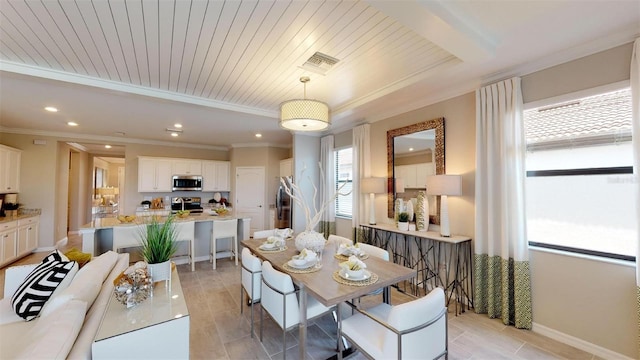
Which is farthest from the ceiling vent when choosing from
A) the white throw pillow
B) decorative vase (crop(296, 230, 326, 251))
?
the white throw pillow

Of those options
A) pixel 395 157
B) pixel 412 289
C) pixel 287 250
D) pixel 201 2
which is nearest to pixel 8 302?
pixel 287 250

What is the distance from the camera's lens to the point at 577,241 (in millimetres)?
2281

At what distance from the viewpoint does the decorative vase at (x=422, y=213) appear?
328cm

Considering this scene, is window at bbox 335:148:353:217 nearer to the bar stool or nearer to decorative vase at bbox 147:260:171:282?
the bar stool

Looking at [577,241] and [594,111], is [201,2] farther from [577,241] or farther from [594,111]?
[577,241]

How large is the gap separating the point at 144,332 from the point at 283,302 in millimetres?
876

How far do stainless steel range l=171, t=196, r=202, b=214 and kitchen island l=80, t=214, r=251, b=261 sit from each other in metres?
1.92

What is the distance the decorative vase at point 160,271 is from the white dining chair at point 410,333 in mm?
1428

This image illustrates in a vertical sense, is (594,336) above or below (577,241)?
below

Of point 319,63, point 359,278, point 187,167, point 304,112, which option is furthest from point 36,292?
point 187,167

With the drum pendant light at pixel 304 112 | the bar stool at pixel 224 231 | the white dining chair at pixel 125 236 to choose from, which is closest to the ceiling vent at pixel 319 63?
the drum pendant light at pixel 304 112

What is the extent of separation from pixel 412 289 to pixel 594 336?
1.66m

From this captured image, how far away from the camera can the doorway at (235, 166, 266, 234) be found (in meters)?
6.73

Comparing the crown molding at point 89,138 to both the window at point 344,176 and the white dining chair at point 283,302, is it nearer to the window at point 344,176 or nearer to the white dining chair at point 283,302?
the window at point 344,176
